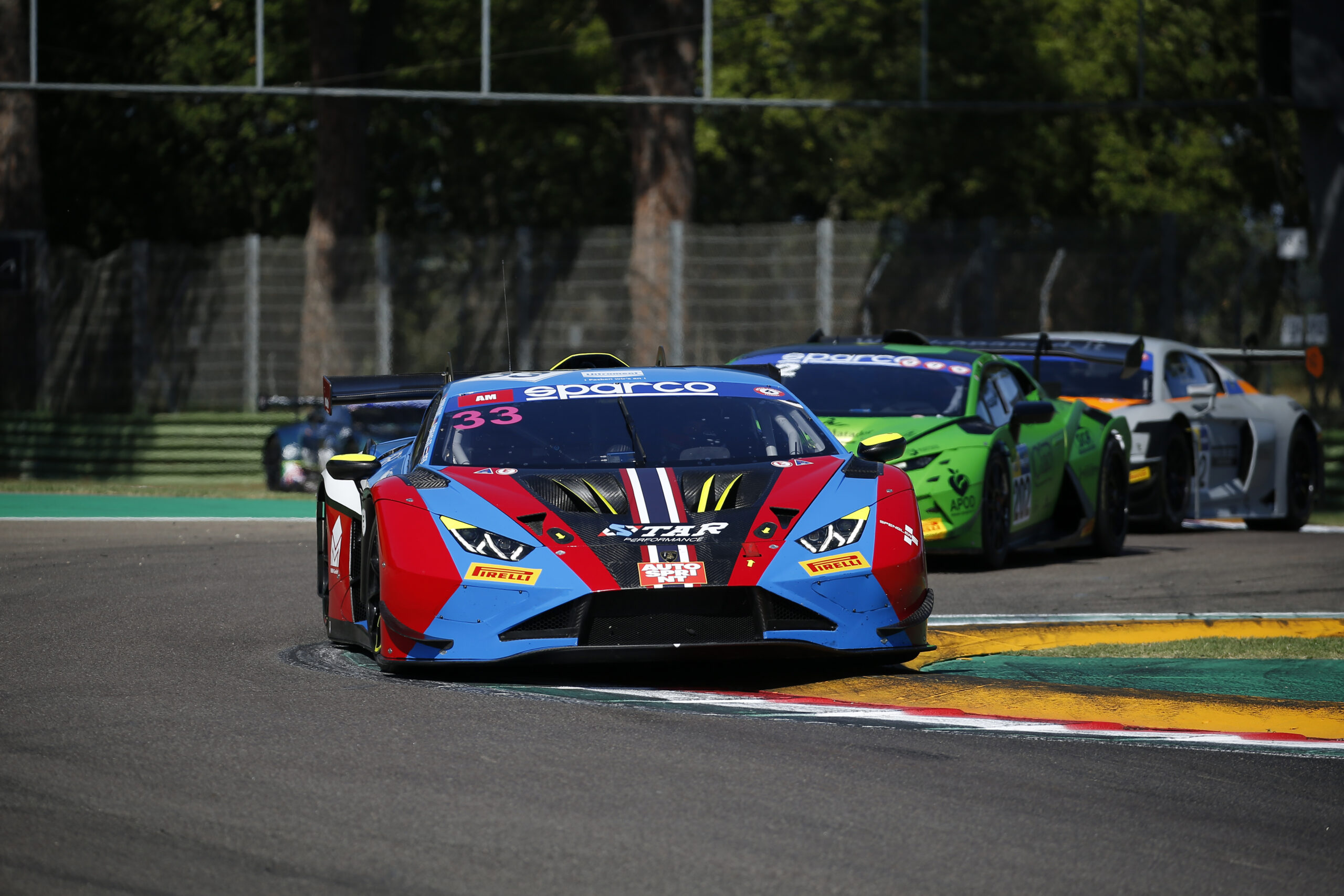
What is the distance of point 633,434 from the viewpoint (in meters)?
8.06

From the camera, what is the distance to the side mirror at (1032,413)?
38.9 feet

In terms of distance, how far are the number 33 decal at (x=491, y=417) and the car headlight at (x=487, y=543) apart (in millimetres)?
1010

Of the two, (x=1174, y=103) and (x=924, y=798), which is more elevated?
(x=1174, y=103)

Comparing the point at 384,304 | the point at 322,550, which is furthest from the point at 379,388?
the point at 384,304

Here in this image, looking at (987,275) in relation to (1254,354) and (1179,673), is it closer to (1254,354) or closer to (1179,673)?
(1254,354)

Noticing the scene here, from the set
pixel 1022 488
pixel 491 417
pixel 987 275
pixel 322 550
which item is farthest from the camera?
pixel 987 275

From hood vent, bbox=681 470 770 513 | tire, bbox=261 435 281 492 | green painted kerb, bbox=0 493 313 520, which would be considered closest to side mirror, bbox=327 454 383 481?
hood vent, bbox=681 470 770 513

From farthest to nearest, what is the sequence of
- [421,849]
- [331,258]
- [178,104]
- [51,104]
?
[178,104]
[51,104]
[331,258]
[421,849]

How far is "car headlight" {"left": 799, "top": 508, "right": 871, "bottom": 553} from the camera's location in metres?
7.16

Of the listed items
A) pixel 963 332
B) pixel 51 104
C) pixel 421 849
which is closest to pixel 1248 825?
pixel 421 849

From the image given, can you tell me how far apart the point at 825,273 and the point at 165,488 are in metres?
7.12

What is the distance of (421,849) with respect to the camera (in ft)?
15.3

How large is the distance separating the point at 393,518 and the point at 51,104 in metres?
34.0

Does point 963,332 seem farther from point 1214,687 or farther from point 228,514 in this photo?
point 1214,687
